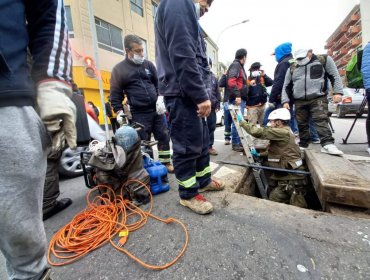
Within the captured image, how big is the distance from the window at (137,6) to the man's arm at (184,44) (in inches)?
575

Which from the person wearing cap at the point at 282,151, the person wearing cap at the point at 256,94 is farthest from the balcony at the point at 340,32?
the person wearing cap at the point at 282,151

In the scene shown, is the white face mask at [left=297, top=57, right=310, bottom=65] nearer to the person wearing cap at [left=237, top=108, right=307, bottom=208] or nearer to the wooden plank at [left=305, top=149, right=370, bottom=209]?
the person wearing cap at [left=237, top=108, right=307, bottom=208]

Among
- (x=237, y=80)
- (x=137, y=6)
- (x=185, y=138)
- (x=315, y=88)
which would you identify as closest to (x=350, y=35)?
(x=137, y=6)

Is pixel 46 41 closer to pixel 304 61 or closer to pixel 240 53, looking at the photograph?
pixel 304 61

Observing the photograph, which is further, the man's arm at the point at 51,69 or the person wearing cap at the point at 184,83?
the person wearing cap at the point at 184,83

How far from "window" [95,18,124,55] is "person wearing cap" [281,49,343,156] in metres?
11.3

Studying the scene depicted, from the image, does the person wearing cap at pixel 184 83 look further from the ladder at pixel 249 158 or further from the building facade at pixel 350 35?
the building facade at pixel 350 35

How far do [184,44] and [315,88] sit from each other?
104 inches

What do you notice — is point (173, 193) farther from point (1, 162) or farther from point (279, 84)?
point (279, 84)

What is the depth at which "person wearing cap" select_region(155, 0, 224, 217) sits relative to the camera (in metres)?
1.62

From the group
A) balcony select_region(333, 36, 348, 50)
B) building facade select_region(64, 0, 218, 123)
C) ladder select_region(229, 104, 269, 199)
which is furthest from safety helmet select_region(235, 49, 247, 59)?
balcony select_region(333, 36, 348, 50)

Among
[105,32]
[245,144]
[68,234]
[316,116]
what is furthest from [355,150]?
[105,32]

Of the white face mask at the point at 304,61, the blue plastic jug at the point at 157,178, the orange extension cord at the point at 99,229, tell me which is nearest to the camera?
the orange extension cord at the point at 99,229

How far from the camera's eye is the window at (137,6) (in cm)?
1347
